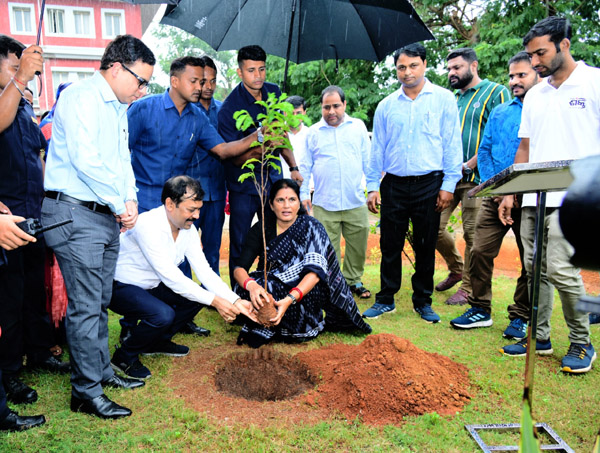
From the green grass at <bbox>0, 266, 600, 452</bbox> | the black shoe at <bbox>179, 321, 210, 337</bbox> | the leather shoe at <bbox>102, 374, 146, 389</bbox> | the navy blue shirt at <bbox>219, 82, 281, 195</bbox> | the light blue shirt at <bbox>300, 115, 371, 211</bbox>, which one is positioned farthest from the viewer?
the light blue shirt at <bbox>300, 115, 371, 211</bbox>

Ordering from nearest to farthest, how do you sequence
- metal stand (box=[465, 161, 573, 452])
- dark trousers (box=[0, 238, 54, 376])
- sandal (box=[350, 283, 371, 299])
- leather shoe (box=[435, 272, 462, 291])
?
metal stand (box=[465, 161, 573, 452]) → dark trousers (box=[0, 238, 54, 376]) → sandal (box=[350, 283, 371, 299]) → leather shoe (box=[435, 272, 462, 291])

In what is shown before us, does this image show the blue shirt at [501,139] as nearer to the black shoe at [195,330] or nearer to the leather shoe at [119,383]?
the black shoe at [195,330]

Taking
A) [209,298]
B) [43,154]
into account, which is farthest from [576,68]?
[43,154]

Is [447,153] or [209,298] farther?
[447,153]

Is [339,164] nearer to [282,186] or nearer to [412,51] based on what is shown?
[412,51]

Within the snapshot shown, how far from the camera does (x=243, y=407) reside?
316 cm

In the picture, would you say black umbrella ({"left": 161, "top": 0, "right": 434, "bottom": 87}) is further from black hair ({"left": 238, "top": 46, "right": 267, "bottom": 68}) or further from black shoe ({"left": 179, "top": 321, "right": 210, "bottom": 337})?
black shoe ({"left": 179, "top": 321, "right": 210, "bottom": 337})

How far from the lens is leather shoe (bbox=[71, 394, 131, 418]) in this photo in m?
2.97

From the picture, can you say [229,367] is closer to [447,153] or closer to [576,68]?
[447,153]

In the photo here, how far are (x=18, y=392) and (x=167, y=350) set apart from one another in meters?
1.10

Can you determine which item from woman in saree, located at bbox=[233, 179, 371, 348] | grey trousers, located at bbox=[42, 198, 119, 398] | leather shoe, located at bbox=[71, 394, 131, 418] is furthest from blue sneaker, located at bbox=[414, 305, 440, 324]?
grey trousers, located at bbox=[42, 198, 119, 398]

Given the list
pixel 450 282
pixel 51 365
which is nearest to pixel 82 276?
pixel 51 365

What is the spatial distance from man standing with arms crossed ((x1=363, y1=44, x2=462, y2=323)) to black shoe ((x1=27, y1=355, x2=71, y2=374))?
9.06 feet

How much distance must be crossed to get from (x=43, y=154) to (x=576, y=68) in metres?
4.29
